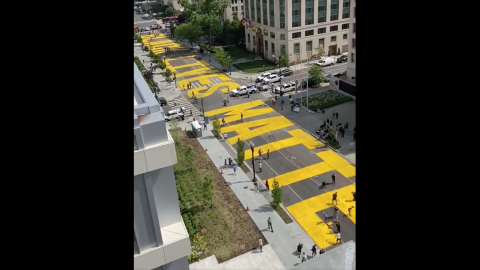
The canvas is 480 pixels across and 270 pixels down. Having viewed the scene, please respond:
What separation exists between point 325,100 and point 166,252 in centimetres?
3446

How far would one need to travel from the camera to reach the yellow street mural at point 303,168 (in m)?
25.0

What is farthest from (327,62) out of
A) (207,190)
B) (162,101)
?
(207,190)

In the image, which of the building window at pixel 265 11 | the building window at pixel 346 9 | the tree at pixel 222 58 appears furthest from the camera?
the building window at pixel 265 11

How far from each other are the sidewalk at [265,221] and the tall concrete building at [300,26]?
28078 mm

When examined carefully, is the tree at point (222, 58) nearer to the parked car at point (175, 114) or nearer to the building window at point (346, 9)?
the parked car at point (175, 114)

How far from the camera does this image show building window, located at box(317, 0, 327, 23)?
5694 centimetres

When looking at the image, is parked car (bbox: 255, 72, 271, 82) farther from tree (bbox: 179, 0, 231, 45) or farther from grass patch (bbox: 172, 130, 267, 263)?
grass patch (bbox: 172, 130, 267, 263)

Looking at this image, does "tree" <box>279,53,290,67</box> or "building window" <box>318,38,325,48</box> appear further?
"building window" <box>318,38,325,48</box>

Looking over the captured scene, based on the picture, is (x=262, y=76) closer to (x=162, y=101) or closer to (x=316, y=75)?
(x=316, y=75)

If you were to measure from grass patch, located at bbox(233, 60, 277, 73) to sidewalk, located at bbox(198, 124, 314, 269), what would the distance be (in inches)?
996

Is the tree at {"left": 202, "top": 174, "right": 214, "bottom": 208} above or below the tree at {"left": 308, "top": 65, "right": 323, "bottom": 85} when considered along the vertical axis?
below

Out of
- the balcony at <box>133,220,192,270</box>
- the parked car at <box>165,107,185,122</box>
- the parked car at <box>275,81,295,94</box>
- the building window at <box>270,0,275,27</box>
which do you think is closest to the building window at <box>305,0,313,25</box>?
the building window at <box>270,0,275,27</box>

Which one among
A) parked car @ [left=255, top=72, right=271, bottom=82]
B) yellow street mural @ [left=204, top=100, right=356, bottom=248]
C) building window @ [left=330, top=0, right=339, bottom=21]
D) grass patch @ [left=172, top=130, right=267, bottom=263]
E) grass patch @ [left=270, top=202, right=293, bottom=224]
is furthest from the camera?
building window @ [left=330, top=0, right=339, bottom=21]

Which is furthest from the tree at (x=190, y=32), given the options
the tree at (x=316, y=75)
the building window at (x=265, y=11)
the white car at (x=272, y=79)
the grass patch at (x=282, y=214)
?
the grass patch at (x=282, y=214)
